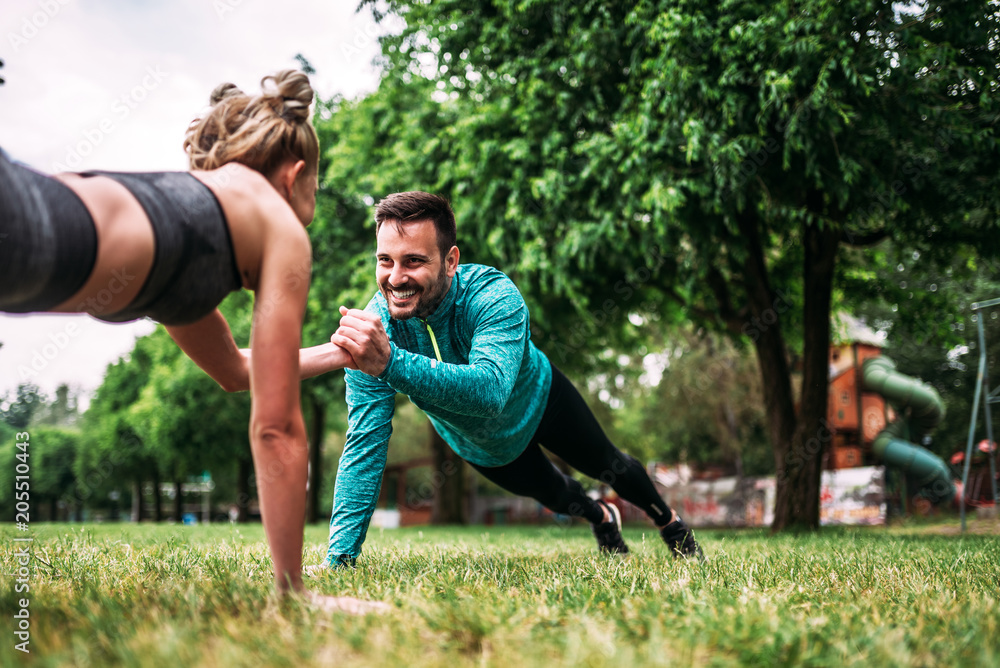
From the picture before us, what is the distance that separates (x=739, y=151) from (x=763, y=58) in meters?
1.11

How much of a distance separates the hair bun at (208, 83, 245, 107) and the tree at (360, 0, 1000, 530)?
6.42 metres

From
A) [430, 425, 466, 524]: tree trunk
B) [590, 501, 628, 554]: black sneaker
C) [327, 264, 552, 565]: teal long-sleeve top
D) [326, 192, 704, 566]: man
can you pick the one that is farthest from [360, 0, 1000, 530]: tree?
[430, 425, 466, 524]: tree trunk

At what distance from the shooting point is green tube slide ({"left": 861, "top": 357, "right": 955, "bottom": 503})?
22.1 m

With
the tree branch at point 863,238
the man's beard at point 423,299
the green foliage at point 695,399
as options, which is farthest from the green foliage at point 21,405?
the green foliage at point 695,399

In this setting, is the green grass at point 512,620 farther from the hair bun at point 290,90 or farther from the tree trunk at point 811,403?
the tree trunk at point 811,403

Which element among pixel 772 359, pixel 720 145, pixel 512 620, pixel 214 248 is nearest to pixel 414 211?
pixel 214 248

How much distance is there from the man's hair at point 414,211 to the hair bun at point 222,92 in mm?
881

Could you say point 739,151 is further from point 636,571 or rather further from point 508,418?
point 636,571

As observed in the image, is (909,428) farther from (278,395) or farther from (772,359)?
(278,395)

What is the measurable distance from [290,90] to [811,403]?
9843mm

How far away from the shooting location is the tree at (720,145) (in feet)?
24.7

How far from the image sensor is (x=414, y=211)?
3061 millimetres

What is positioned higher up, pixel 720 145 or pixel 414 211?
pixel 720 145

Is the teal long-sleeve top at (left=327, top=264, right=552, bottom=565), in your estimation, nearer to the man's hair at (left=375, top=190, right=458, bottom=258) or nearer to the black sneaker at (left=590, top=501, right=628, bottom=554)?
the man's hair at (left=375, top=190, right=458, bottom=258)
